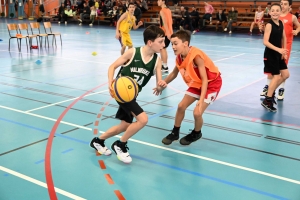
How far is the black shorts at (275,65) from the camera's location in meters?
6.29

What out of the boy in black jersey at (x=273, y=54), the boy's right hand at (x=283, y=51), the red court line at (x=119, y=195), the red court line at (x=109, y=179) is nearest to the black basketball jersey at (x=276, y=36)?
the boy in black jersey at (x=273, y=54)

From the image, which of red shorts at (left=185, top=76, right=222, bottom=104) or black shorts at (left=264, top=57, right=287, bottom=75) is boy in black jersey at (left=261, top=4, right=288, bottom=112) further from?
red shorts at (left=185, top=76, right=222, bottom=104)

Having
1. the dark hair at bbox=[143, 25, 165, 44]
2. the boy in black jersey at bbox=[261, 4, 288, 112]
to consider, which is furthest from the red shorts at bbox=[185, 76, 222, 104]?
the boy in black jersey at bbox=[261, 4, 288, 112]

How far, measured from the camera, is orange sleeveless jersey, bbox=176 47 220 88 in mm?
4402

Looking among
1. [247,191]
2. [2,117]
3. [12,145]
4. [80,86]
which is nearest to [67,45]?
[80,86]

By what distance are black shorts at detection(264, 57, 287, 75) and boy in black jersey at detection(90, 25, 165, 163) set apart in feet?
9.33

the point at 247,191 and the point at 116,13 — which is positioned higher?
the point at 116,13

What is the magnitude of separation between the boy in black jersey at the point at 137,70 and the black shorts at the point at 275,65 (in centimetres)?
284

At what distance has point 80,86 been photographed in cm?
804

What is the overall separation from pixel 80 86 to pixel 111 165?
4.15 meters

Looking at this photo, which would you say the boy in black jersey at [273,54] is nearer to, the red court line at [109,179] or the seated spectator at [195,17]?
the red court line at [109,179]

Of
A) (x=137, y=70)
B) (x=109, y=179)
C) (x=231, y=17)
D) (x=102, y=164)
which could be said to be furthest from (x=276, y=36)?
(x=231, y=17)

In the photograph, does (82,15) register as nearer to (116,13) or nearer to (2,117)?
(116,13)

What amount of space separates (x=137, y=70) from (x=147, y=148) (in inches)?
41.3
